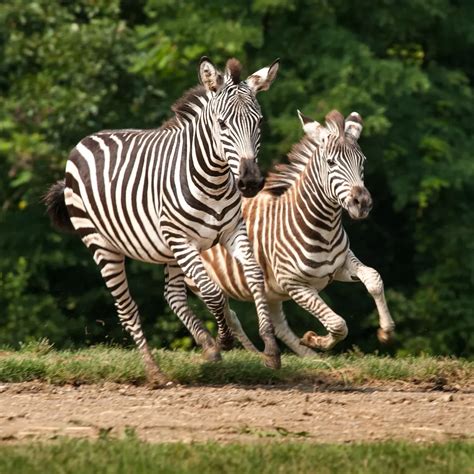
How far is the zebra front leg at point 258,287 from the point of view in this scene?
10422mm

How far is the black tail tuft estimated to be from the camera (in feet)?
40.0

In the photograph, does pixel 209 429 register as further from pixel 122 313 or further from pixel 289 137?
pixel 289 137

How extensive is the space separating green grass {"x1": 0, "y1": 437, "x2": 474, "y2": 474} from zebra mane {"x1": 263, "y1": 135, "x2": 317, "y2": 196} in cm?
565

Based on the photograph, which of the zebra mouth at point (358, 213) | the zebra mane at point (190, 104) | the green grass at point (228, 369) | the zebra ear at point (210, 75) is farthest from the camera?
the zebra mouth at point (358, 213)

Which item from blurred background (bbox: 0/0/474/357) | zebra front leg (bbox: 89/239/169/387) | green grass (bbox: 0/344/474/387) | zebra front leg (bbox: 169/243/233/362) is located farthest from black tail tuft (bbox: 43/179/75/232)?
blurred background (bbox: 0/0/474/357)

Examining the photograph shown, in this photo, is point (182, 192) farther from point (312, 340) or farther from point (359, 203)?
point (312, 340)

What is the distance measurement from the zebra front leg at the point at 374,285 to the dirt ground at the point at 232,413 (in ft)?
4.11

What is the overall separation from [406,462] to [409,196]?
13.7m

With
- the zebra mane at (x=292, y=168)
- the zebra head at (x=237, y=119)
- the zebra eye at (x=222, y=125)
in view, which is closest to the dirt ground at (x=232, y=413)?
the zebra head at (x=237, y=119)

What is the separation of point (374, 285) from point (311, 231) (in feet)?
3.45

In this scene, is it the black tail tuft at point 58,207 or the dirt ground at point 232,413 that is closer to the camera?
the dirt ground at point 232,413

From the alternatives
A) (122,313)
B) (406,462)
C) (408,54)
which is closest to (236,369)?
(122,313)

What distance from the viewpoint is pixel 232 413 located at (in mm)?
9164

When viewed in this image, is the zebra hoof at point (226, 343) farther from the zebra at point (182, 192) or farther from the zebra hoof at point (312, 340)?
the zebra hoof at point (312, 340)
